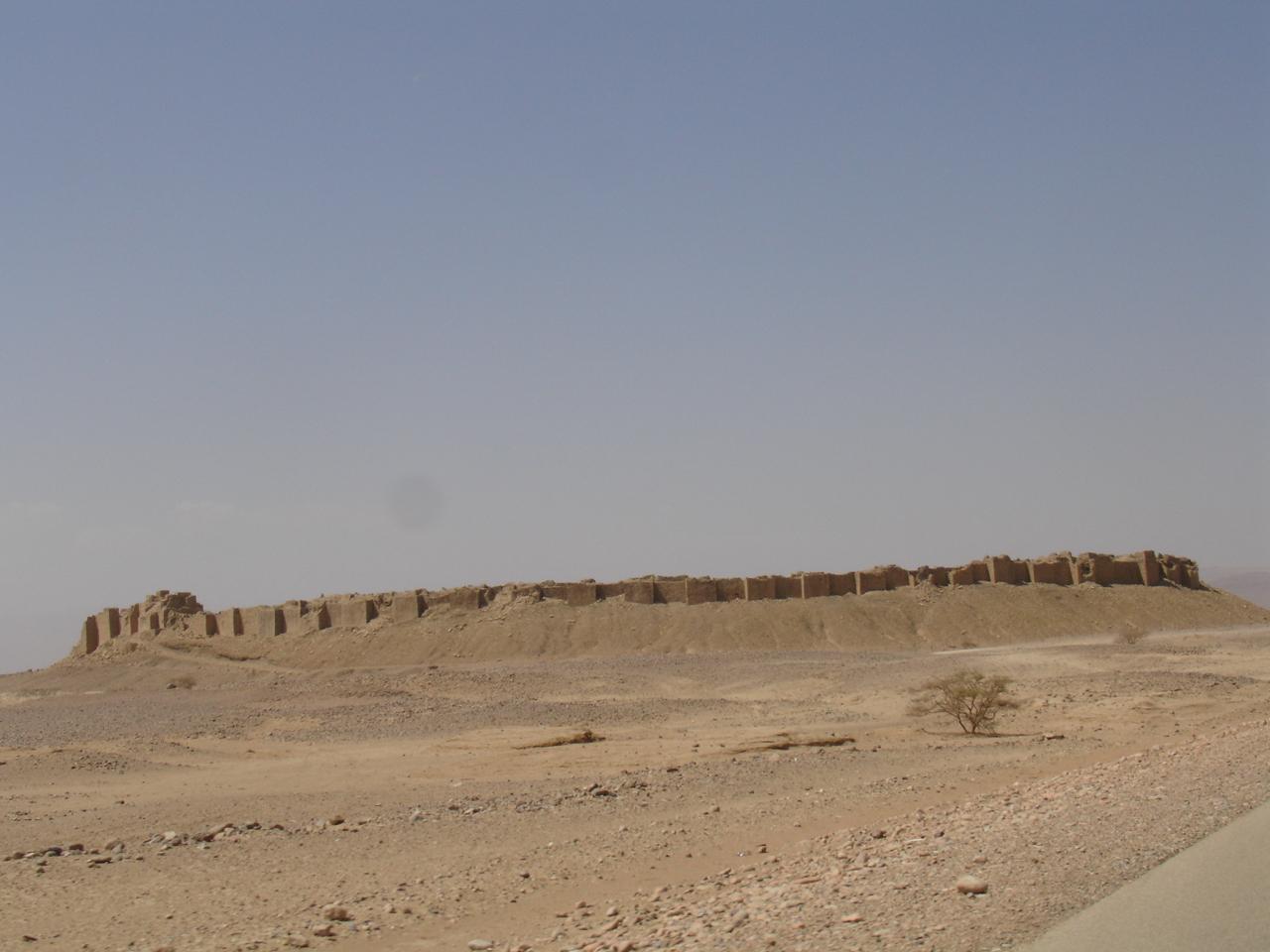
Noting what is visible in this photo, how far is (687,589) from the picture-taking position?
189 feet

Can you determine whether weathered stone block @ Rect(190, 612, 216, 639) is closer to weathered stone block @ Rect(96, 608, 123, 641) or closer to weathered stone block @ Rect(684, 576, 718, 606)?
weathered stone block @ Rect(96, 608, 123, 641)

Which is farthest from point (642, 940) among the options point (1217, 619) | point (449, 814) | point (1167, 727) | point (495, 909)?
point (1217, 619)

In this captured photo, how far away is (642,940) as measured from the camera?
8727 mm

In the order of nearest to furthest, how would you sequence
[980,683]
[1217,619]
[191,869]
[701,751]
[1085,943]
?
[1085,943] → [191,869] → [701,751] → [980,683] → [1217,619]

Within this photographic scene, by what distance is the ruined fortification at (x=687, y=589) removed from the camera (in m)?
57.6

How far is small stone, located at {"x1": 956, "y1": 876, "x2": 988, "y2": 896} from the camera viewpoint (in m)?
8.30

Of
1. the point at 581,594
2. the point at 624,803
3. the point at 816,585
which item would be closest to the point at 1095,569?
the point at 816,585

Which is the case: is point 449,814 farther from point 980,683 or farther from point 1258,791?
point 980,683

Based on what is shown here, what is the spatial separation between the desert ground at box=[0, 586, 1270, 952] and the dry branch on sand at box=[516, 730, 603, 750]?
403 mm

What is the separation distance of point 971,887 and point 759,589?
4924 centimetres

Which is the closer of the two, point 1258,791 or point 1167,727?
point 1258,791

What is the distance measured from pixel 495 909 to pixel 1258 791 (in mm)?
7309

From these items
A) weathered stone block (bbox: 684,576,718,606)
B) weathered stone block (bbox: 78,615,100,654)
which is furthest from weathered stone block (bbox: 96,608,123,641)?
weathered stone block (bbox: 684,576,718,606)

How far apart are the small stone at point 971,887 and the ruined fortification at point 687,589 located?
48641mm
